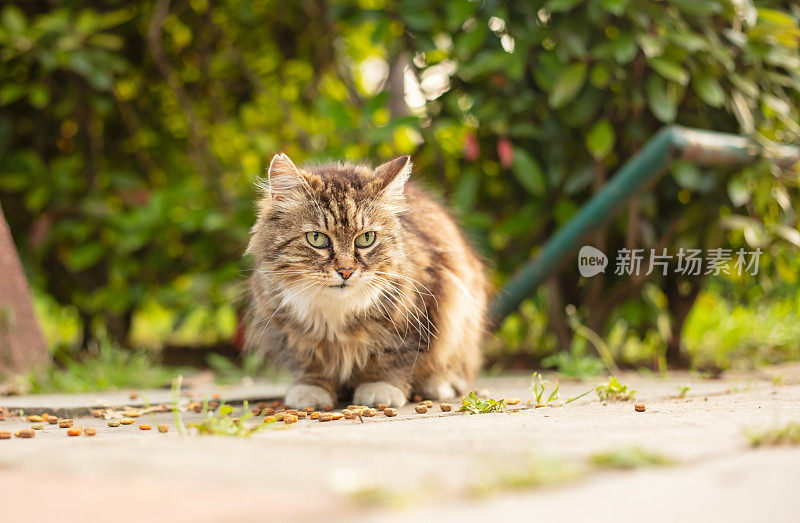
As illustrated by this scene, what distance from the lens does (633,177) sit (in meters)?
3.20

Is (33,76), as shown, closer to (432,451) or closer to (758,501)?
(432,451)

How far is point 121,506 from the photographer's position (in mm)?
1103

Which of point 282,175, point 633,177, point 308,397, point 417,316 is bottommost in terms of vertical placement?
point 308,397

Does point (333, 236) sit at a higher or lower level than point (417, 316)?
higher

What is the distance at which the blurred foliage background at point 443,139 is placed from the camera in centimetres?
346

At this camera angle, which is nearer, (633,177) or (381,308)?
(381,308)

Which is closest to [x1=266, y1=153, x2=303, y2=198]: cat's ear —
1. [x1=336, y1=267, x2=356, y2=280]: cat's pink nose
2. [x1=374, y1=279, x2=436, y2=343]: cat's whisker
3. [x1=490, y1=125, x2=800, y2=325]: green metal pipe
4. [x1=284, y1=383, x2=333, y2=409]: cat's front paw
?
[x1=336, y1=267, x2=356, y2=280]: cat's pink nose

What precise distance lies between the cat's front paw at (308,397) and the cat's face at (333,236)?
1.05 ft

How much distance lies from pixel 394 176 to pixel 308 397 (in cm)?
84

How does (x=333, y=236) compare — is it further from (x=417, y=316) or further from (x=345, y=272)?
(x=417, y=316)

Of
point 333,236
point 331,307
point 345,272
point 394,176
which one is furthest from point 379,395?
point 394,176

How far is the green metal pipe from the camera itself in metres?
3.08

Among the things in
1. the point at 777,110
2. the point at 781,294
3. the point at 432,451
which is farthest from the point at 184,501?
the point at 781,294

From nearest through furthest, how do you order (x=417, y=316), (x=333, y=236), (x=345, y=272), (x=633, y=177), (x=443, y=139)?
(x=345, y=272), (x=333, y=236), (x=417, y=316), (x=633, y=177), (x=443, y=139)
